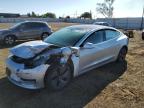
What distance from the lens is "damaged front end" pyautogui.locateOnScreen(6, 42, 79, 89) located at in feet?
16.3

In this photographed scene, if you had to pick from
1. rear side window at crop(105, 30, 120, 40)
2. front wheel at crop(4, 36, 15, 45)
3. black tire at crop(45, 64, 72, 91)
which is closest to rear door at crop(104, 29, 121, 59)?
rear side window at crop(105, 30, 120, 40)

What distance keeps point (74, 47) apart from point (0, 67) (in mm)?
3196

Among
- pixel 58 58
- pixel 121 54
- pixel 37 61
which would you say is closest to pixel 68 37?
pixel 58 58

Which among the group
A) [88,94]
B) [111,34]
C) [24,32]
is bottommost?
[88,94]

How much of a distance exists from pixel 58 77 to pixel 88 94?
854 millimetres

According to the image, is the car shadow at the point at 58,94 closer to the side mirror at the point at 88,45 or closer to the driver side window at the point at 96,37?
the side mirror at the point at 88,45

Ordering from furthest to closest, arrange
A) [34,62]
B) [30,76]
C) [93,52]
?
[93,52], [34,62], [30,76]

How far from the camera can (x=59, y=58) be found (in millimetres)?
5332

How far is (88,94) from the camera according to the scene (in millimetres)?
→ 5340

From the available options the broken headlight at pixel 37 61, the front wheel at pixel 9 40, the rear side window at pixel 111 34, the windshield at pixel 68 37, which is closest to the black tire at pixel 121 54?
the rear side window at pixel 111 34

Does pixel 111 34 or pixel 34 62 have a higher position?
pixel 111 34

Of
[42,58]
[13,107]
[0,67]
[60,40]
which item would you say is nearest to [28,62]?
[42,58]

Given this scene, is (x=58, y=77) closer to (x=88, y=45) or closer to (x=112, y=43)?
(x=88, y=45)

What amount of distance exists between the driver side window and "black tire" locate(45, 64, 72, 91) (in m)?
1.18
